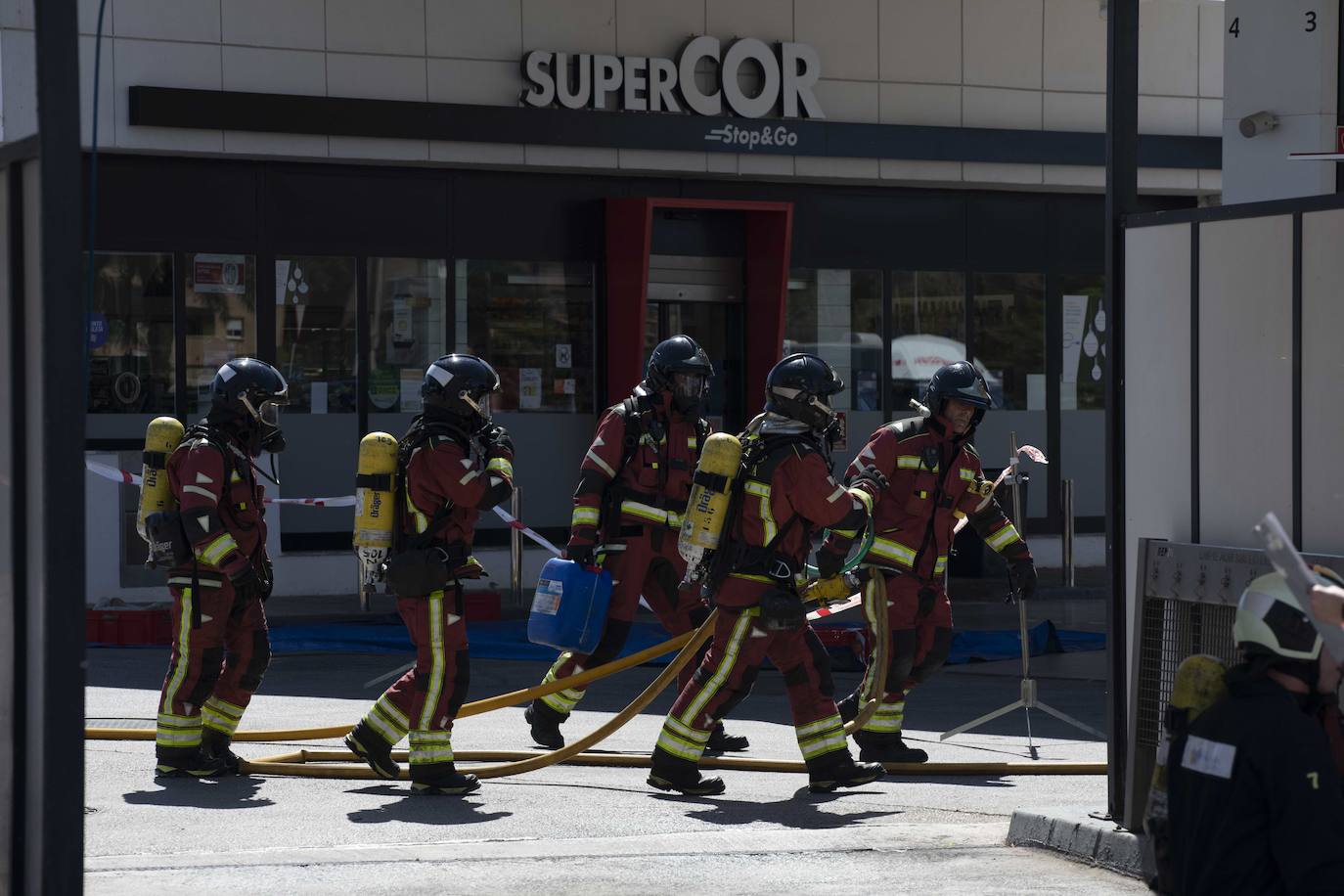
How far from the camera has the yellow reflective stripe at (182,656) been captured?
895 cm

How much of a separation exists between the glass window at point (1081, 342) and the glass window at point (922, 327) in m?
1.22

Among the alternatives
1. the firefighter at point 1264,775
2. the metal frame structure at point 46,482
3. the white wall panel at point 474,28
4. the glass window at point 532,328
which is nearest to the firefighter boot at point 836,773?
the firefighter at point 1264,775

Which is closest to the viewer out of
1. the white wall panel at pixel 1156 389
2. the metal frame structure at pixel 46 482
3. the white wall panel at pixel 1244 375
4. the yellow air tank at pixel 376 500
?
the metal frame structure at pixel 46 482

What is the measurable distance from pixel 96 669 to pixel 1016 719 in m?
6.10

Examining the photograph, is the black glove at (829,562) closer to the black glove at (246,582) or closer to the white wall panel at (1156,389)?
the white wall panel at (1156,389)

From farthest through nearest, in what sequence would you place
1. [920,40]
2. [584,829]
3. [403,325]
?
[920,40] < [403,325] < [584,829]

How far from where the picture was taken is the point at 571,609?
31.3ft

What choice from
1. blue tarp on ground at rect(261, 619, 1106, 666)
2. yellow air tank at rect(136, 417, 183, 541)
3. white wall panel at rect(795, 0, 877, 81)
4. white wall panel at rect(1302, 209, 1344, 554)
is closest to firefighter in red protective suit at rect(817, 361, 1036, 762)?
white wall panel at rect(1302, 209, 1344, 554)

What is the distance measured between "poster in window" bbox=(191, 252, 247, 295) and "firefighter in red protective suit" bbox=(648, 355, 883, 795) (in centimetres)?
Result: 906

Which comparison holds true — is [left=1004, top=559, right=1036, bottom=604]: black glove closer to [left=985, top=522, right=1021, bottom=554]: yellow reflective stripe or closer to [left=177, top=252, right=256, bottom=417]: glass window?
[left=985, top=522, right=1021, bottom=554]: yellow reflective stripe

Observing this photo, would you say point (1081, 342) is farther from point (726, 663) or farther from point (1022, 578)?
point (726, 663)

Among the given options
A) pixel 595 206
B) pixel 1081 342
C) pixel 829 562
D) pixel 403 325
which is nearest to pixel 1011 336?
pixel 1081 342

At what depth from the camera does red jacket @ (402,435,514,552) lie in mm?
8609

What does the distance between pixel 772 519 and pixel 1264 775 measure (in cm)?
441
